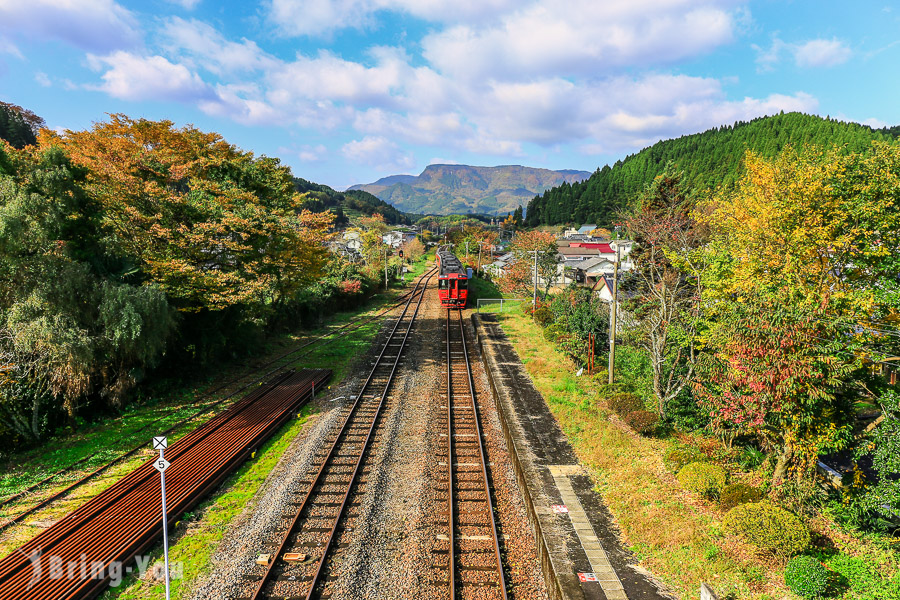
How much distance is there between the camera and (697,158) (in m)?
108

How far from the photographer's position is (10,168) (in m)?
12.7

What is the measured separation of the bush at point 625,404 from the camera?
557 inches

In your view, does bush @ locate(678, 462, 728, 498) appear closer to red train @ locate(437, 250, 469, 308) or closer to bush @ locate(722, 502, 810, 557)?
bush @ locate(722, 502, 810, 557)

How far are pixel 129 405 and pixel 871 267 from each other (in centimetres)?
2200

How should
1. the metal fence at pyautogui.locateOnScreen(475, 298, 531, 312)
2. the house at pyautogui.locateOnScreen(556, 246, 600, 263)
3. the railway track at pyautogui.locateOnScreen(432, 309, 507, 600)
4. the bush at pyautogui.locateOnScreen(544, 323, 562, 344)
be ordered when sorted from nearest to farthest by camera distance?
the railway track at pyautogui.locateOnScreen(432, 309, 507, 600) < the bush at pyautogui.locateOnScreen(544, 323, 562, 344) < the metal fence at pyautogui.locateOnScreen(475, 298, 531, 312) < the house at pyautogui.locateOnScreen(556, 246, 600, 263)

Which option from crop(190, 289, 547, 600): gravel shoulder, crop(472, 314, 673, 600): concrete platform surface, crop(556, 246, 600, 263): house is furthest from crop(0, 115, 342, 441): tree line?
crop(556, 246, 600, 263): house

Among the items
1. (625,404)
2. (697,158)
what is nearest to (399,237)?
(697,158)

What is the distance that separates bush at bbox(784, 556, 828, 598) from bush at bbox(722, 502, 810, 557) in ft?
1.02

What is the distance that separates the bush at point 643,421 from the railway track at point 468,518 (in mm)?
4772

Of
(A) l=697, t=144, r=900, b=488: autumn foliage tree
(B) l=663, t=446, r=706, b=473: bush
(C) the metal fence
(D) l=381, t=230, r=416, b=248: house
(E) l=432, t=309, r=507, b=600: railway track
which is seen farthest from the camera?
(D) l=381, t=230, r=416, b=248: house

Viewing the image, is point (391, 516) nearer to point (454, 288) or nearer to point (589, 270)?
point (454, 288)

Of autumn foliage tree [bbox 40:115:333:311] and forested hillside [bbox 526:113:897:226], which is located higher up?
forested hillside [bbox 526:113:897:226]

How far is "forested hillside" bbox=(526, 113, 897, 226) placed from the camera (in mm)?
92938

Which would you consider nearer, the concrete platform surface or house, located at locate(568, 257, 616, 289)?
the concrete platform surface
